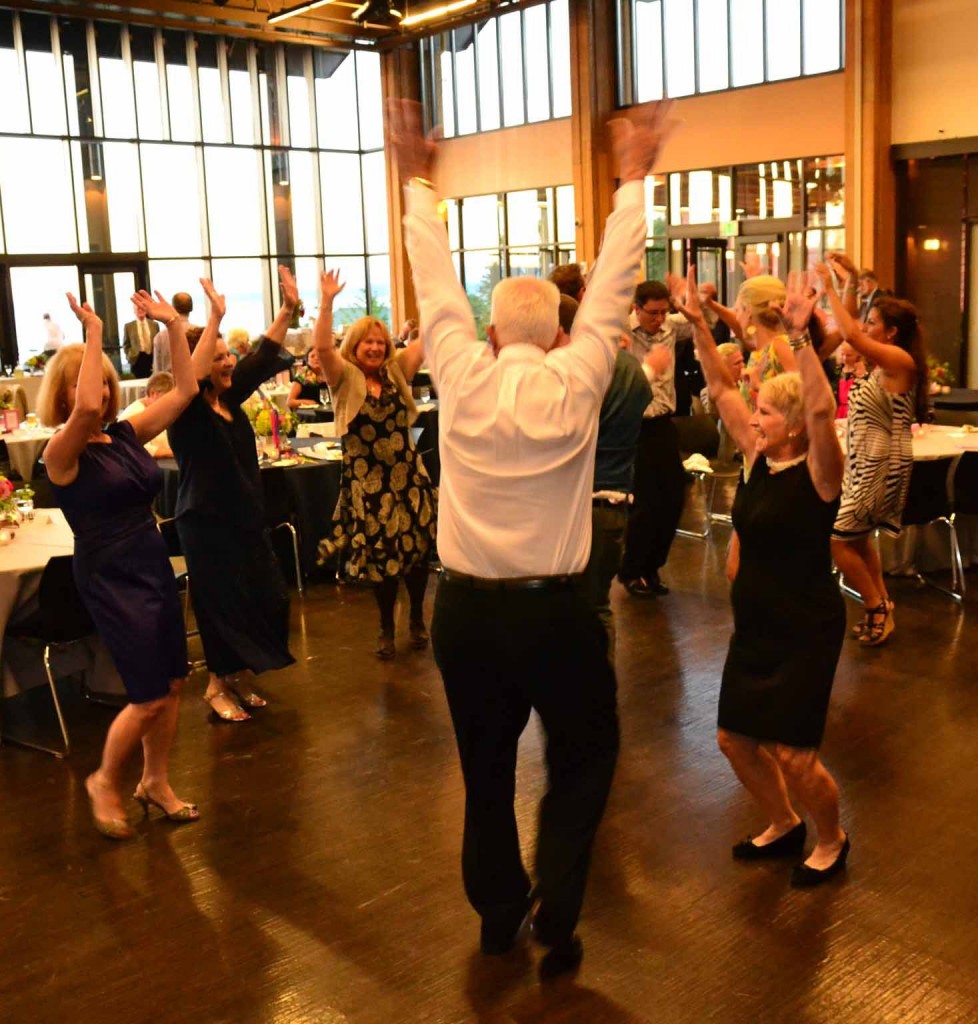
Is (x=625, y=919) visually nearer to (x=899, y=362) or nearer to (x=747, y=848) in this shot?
(x=747, y=848)

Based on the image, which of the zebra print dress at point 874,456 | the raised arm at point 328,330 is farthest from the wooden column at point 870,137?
the raised arm at point 328,330

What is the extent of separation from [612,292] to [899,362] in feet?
10.4

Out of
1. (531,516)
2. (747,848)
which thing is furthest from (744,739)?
(531,516)

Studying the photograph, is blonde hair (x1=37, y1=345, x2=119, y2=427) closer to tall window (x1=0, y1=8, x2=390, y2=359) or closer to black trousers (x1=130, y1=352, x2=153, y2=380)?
black trousers (x1=130, y1=352, x2=153, y2=380)

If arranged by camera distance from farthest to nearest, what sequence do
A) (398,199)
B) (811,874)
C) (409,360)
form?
1. (398,199)
2. (409,360)
3. (811,874)

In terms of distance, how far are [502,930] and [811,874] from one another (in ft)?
3.20

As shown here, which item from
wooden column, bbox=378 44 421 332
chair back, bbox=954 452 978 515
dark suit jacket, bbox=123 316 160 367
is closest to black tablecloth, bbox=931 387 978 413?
chair back, bbox=954 452 978 515

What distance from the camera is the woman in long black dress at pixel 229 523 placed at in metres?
4.72

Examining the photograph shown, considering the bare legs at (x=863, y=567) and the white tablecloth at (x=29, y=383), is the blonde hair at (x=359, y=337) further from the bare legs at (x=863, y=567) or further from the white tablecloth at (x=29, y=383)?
the white tablecloth at (x=29, y=383)

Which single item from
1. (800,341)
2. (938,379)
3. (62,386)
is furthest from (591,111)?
(800,341)

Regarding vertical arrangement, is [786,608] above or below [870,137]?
below

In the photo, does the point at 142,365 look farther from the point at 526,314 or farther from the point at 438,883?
the point at 526,314

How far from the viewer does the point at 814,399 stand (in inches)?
125

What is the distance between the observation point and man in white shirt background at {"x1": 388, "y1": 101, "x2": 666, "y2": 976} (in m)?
2.77
